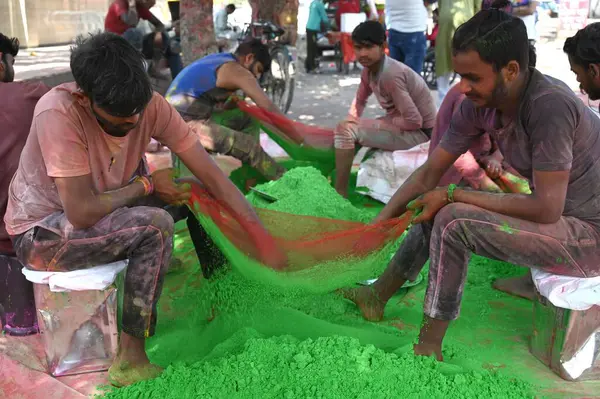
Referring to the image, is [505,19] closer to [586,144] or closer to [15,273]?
[586,144]

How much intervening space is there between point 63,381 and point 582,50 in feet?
7.64

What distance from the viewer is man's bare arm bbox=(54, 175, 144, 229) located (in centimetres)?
185

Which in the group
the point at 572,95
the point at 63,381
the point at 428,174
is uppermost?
the point at 572,95

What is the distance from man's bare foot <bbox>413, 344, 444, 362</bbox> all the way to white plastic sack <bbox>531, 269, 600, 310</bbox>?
432 millimetres

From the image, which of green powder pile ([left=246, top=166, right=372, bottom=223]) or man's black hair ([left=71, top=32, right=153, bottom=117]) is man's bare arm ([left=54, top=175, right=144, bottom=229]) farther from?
green powder pile ([left=246, top=166, right=372, bottom=223])

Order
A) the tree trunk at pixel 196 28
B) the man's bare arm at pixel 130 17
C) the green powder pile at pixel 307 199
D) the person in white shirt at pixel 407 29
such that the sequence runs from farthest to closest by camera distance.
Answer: the man's bare arm at pixel 130 17 → the person in white shirt at pixel 407 29 → the tree trunk at pixel 196 28 → the green powder pile at pixel 307 199

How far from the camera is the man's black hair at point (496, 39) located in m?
1.89

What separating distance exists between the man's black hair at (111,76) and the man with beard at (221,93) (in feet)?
6.40

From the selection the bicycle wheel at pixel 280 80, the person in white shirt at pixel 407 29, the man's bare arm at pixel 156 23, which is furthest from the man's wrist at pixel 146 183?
the man's bare arm at pixel 156 23

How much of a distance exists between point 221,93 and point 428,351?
241 cm

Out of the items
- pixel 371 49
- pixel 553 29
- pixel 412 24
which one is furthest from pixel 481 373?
pixel 553 29

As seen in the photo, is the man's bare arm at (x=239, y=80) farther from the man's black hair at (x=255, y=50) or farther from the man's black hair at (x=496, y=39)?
the man's black hair at (x=496, y=39)

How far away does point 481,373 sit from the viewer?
2010 mm

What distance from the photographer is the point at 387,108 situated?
13.1ft
